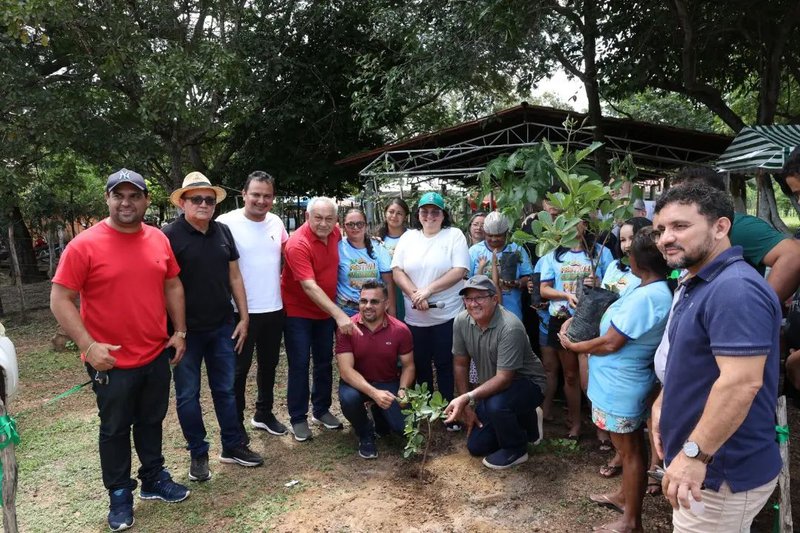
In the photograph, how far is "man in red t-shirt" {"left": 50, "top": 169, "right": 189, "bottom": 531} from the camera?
9.66 feet

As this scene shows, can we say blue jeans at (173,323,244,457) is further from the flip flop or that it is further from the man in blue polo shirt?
the man in blue polo shirt

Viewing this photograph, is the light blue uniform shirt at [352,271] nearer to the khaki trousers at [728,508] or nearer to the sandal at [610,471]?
the sandal at [610,471]

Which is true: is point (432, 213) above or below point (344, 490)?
above

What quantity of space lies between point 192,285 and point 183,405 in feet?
2.50

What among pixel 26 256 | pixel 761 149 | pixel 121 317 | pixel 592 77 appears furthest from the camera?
pixel 26 256

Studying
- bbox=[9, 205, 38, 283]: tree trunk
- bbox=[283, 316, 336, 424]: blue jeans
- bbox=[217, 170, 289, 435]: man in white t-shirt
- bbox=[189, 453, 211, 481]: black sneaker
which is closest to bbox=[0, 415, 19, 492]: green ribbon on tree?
bbox=[189, 453, 211, 481]: black sneaker

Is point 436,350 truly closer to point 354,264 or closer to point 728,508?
point 354,264

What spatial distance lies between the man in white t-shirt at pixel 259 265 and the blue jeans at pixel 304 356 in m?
0.11

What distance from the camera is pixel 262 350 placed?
4.12 m

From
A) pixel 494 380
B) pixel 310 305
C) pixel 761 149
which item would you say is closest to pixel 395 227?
pixel 310 305

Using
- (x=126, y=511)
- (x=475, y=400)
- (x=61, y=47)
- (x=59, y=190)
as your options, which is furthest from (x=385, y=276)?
(x=59, y=190)

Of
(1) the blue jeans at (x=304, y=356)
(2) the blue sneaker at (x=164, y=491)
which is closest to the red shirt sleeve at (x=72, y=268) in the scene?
(2) the blue sneaker at (x=164, y=491)

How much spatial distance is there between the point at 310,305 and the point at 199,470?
132 cm

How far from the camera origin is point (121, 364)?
3072mm
